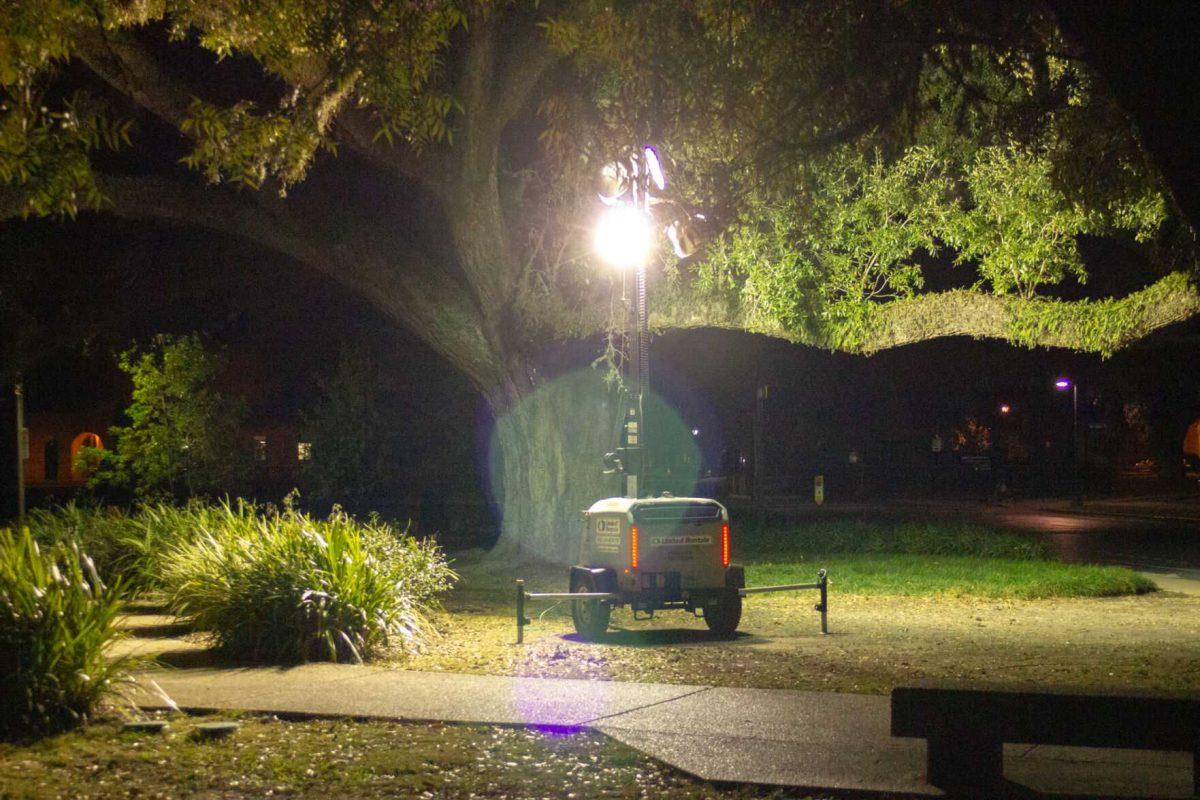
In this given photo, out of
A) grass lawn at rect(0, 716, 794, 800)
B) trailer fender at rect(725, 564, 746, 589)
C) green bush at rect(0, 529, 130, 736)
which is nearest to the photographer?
grass lawn at rect(0, 716, 794, 800)

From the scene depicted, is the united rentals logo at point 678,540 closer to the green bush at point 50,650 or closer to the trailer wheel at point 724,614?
the trailer wheel at point 724,614

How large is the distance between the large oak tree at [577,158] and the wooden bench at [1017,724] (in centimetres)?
534

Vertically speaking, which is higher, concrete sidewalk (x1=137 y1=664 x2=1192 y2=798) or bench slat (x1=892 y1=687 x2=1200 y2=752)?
bench slat (x1=892 y1=687 x2=1200 y2=752)

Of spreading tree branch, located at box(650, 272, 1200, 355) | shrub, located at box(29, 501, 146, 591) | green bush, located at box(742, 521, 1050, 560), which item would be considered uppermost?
spreading tree branch, located at box(650, 272, 1200, 355)

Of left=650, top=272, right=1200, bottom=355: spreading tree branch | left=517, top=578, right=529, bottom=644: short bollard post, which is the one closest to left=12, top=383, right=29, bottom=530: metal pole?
left=650, top=272, right=1200, bottom=355: spreading tree branch

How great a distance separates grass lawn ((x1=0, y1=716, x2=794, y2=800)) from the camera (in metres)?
6.87

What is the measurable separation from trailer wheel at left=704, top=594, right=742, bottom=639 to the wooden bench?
6.64 metres

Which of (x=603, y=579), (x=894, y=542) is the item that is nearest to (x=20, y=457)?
(x=603, y=579)

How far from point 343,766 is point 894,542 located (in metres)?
19.5

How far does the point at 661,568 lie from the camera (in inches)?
520

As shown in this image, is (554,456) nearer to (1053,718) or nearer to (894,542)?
(894,542)

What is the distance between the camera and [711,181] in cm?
1803

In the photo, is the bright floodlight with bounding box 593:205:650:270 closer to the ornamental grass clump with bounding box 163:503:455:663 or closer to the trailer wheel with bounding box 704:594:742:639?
the trailer wheel with bounding box 704:594:742:639

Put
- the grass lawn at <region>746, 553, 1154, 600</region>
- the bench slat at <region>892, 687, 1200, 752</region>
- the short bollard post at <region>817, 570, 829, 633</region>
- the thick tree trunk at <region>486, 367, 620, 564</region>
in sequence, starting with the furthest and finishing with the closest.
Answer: the thick tree trunk at <region>486, 367, 620, 564</region>
the grass lawn at <region>746, 553, 1154, 600</region>
the short bollard post at <region>817, 570, 829, 633</region>
the bench slat at <region>892, 687, 1200, 752</region>
